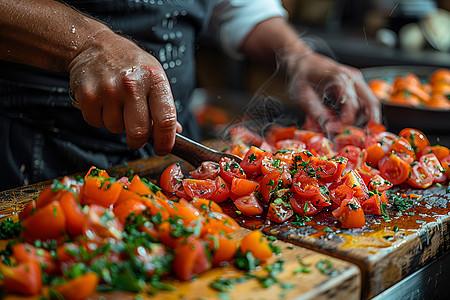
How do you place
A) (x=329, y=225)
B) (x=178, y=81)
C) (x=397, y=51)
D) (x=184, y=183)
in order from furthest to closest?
(x=397, y=51), (x=178, y=81), (x=184, y=183), (x=329, y=225)

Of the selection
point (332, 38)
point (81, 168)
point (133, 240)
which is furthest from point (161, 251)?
point (332, 38)

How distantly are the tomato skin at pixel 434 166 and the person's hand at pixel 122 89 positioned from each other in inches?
38.1

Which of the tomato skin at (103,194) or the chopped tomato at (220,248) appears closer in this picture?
the chopped tomato at (220,248)

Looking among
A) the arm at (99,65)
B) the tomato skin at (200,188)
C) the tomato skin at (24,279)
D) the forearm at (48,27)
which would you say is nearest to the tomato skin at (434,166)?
the tomato skin at (200,188)

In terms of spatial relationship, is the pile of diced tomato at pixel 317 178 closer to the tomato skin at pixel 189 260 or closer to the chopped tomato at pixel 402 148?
the chopped tomato at pixel 402 148

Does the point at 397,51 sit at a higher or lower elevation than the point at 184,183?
lower

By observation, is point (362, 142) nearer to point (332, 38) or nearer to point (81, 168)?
point (81, 168)

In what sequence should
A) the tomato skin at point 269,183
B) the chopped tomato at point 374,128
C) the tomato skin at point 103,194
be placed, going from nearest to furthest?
the tomato skin at point 103,194 < the tomato skin at point 269,183 < the chopped tomato at point 374,128

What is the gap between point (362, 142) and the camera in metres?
2.04

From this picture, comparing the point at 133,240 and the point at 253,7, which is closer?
the point at 133,240

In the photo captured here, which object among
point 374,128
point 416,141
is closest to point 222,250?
point 416,141

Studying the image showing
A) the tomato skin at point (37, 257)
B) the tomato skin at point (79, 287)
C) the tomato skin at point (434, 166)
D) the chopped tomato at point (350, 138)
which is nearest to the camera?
the tomato skin at point (79, 287)

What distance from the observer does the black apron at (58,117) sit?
6.71 ft

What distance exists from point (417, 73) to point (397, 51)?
124 centimetres
